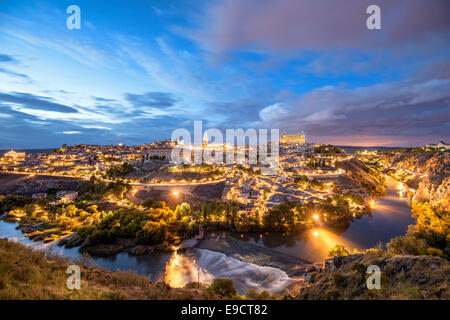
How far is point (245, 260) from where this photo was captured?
16734mm

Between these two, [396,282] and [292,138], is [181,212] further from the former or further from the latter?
[292,138]

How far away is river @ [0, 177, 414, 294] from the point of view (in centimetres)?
1421

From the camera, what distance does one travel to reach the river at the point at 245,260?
46.6 feet

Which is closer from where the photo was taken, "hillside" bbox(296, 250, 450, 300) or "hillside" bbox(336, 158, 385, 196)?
"hillside" bbox(296, 250, 450, 300)

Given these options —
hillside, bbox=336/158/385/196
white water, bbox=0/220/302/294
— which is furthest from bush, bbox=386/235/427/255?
hillside, bbox=336/158/385/196

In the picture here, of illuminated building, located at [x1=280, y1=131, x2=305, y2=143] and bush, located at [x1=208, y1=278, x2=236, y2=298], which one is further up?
illuminated building, located at [x1=280, y1=131, x2=305, y2=143]

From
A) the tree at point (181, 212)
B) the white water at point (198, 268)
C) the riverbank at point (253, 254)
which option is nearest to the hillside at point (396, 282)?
the white water at point (198, 268)

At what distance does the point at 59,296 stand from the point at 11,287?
3.66ft

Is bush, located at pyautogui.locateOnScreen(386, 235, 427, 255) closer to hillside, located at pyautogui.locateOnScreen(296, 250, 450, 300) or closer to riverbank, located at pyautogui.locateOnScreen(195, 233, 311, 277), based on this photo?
hillside, located at pyautogui.locateOnScreen(296, 250, 450, 300)

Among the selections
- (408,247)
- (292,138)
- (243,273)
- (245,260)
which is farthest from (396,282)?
(292,138)

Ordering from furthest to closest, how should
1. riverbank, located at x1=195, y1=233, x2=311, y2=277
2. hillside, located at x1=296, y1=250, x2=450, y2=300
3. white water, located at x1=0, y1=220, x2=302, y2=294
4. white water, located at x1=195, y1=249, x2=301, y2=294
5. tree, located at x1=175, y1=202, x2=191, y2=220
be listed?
tree, located at x1=175, y1=202, x2=191, y2=220, riverbank, located at x1=195, y1=233, x2=311, y2=277, white water, located at x1=0, y1=220, x2=302, y2=294, white water, located at x1=195, y1=249, x2=301, y2=294, hillside, located at x1=296, y1=250, x2=450, y2=300

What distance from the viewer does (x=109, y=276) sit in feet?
24.5

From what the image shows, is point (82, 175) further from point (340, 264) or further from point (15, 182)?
point (340, 264)

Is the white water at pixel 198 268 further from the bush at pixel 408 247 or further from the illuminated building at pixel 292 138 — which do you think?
the illuminated building at pixel 292 138
